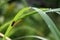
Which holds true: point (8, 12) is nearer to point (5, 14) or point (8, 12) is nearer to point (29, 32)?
point (5, 14)

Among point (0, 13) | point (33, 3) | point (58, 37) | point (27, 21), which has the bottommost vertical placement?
point (58, 37)

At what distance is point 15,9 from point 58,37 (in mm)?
1626

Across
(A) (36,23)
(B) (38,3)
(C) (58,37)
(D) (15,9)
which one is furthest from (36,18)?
(C) (58,37)

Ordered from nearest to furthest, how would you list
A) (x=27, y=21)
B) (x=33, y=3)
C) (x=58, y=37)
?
(x=58, y=37) < (x=27, y=21) < (x=33, y=3)

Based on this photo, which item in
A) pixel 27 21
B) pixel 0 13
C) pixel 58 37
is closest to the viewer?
pixel 58 37

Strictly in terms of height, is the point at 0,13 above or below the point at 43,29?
above

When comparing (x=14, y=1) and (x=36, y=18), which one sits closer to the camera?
(x=36, y=18)

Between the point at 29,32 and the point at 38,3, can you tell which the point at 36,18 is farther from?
the point at 38,3

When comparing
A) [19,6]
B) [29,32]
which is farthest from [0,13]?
[29,32]

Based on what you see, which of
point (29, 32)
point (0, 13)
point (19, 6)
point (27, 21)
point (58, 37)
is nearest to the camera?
point (58, 37)

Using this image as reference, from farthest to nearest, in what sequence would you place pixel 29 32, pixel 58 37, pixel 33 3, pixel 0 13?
pixel 33 3, pixel 0 13, pixel 29 32, pixel 58 37

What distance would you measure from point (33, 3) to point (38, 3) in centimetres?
12

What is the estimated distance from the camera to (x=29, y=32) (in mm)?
1894

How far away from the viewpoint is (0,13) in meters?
2.20
